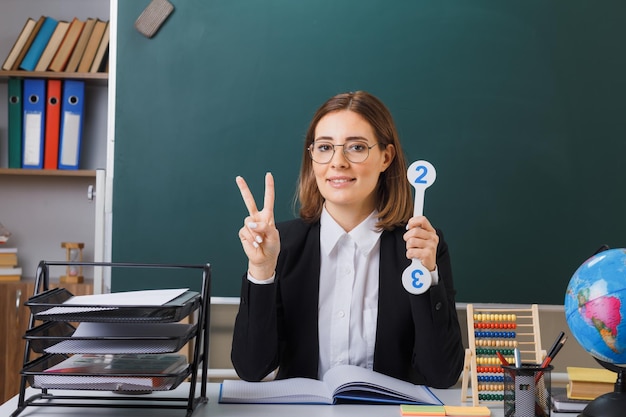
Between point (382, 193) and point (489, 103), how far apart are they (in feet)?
3.26

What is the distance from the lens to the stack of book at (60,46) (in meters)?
3.43

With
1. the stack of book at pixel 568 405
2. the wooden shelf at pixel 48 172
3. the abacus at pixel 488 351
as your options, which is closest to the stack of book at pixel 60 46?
the wooden shelf at pixel 48 172

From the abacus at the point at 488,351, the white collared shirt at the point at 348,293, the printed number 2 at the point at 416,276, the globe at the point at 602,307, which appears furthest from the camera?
the white collared shirt at the point at 348,293

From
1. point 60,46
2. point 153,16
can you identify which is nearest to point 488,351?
point 153,16

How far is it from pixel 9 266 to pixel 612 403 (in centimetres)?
288

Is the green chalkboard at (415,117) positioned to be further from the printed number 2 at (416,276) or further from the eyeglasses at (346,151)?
Result: the printed number 2 at (416,276)

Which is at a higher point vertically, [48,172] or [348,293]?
[48,172]

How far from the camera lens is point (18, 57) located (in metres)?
3.43

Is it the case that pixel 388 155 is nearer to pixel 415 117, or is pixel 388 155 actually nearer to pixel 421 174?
pixel 421 174

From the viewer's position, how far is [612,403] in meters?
1.26

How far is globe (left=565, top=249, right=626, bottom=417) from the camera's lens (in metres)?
1.22

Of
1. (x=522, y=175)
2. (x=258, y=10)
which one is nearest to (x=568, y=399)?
(x=522, y=175)

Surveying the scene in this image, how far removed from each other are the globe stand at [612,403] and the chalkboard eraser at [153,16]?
87.1 inches

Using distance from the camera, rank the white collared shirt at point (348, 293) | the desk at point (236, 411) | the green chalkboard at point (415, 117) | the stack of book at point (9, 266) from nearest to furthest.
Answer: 1. the desk at point (236, 411)
2. the white collared shirt at point (348, 293)
3. the green chalkboard at point (415, 117)
4. the stack of book at point (9, 266)
